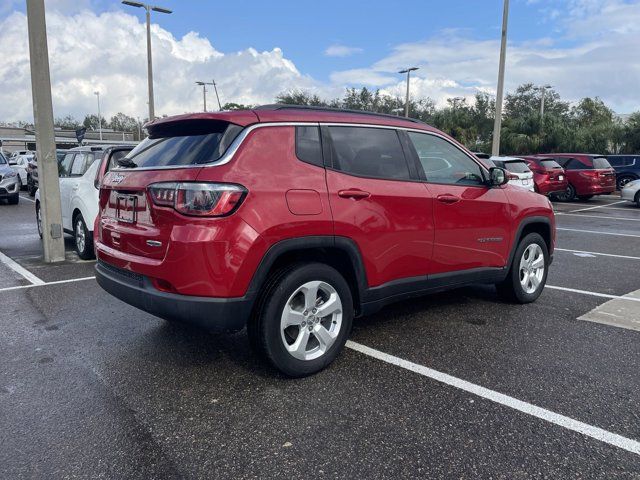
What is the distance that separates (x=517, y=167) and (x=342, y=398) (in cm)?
1288

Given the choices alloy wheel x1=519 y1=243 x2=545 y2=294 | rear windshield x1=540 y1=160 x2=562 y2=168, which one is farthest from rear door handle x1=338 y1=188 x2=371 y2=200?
rear windshield x1=540 y1=160 x2=562 y2=168

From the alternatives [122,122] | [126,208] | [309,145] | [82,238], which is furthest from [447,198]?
[122,122]

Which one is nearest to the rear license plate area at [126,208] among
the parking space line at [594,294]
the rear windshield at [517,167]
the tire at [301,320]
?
the tire at [301,320]

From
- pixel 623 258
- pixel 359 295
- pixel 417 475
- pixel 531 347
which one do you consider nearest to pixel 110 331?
pixel 359 295

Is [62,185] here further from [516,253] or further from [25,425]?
[516,253]

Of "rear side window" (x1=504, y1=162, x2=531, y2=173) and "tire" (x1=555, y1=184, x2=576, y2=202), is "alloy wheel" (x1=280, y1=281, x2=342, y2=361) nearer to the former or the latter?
"rear side window" (x1=504, y1=162, x2=531, y2=173)

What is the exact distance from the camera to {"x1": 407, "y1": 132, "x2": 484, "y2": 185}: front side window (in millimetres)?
4422

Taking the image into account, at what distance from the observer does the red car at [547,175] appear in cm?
1716

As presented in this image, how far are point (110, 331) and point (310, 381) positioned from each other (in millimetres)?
2025

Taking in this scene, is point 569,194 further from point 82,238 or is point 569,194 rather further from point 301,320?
point 301,320

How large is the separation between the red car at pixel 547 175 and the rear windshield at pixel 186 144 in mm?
15419

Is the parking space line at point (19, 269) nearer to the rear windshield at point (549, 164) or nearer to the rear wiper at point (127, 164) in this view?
the rear wiper at point (127, 164)

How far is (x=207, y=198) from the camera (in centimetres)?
314

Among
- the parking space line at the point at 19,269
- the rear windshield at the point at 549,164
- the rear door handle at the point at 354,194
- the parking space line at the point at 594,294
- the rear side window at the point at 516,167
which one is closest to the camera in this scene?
the rear door handle at the point at 354,194
